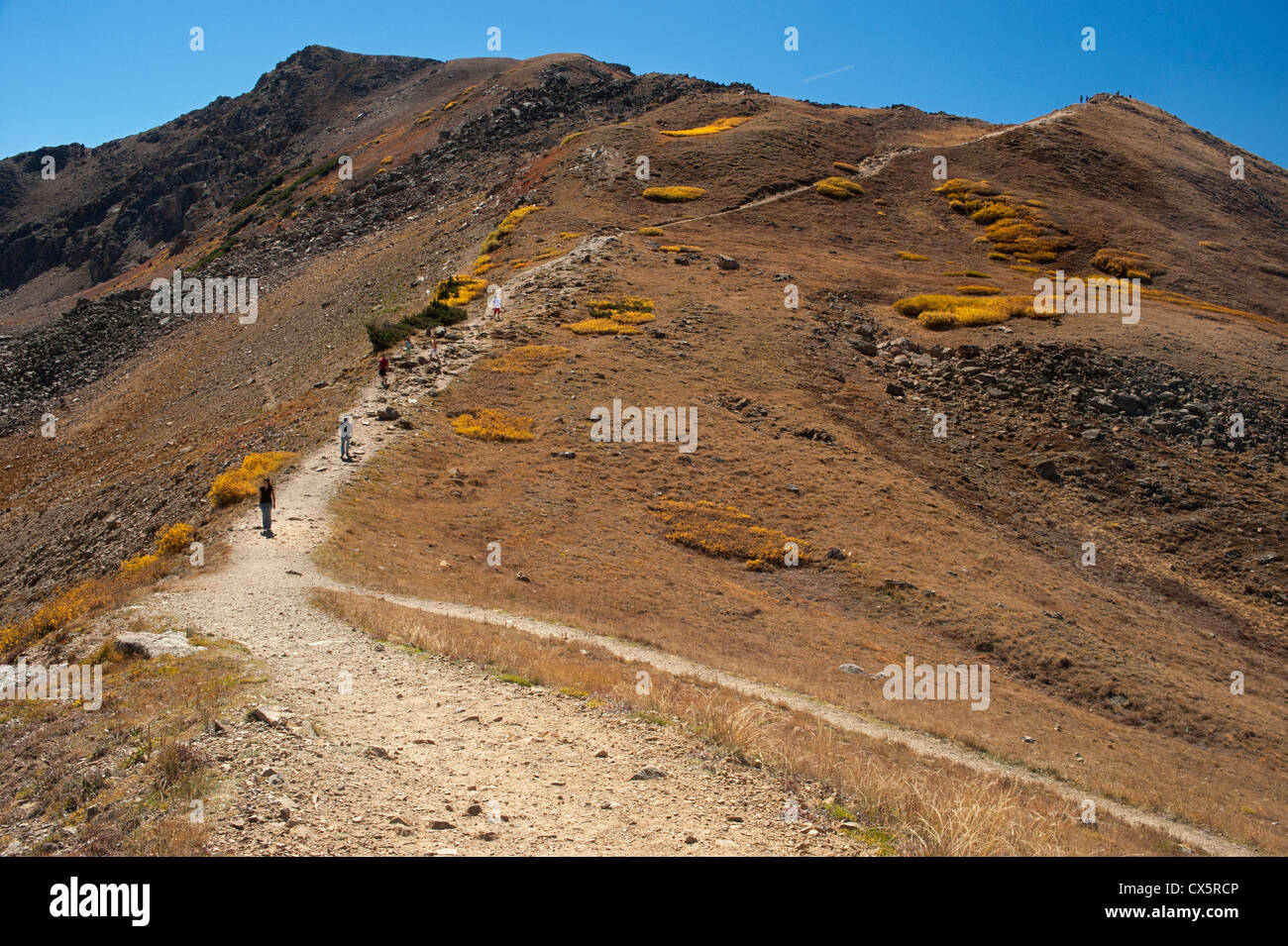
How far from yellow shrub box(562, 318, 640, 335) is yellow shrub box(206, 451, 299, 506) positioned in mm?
16893

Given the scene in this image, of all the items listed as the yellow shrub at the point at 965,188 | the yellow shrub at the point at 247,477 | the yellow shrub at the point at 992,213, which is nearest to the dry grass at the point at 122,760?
the yellow shrub at the point at 247,477

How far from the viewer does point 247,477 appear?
25.1m

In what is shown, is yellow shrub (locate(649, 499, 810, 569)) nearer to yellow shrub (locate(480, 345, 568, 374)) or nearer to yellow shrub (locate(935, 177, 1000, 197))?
yellow shrub (locate(480, 345, 568, 374))

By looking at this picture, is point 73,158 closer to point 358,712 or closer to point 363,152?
point 363,152

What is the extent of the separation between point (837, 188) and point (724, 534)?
48542mm

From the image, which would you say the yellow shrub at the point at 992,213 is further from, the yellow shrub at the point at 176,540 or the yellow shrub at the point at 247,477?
the yellow shrub at the point at 176,540

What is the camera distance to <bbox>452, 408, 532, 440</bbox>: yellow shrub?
1204 inches

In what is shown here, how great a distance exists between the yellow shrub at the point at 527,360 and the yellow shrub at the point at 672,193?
92.6ft

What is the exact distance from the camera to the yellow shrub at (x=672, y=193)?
199 feet

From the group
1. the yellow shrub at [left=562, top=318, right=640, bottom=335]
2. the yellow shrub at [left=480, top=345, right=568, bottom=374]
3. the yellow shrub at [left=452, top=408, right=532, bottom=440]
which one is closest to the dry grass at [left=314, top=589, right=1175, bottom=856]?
the yellow shrub at [left=452, top=408, right=532, bottom=440]

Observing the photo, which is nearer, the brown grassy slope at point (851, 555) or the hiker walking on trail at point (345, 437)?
the brown grassy slope at point (851, 555)

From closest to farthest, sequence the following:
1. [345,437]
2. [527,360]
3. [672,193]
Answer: [345,437] → [527,360] → [672,193]

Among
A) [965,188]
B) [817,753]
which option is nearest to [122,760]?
[817,753]

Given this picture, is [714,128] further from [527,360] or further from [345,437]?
[345,437]
